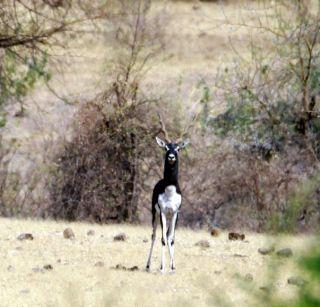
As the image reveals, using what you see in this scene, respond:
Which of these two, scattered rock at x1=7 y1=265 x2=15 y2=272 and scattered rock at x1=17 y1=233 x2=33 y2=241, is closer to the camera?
scattered rock at x1=7 y1=265 x2=15 y2=272

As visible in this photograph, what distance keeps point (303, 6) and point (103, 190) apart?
5486 mm

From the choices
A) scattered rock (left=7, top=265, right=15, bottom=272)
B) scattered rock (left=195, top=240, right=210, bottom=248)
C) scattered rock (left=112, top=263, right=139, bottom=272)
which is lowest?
scattered rock (left=7, top=265, right=15, bottom=272)

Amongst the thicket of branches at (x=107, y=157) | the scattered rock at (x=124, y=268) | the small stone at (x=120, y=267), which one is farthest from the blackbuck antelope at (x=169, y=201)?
the thicket of branches at (x=107, y=157)

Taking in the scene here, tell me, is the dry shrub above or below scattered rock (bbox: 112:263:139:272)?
above

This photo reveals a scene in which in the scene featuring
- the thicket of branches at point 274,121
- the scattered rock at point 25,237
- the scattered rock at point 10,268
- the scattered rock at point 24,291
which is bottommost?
the scattered rock at point 24,291

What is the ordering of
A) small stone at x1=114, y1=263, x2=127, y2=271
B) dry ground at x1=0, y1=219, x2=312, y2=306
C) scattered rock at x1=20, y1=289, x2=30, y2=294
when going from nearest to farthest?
dry ground at x1=0, y1=219, x2=312, y2=306 → scattered rock at x1=20, y1=289, x2=30, y2=294 → small stone at x1=114, y1=263, x2=127, y2=271

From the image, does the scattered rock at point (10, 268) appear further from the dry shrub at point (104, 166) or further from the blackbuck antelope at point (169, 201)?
the dry shrub at point (104, 166)

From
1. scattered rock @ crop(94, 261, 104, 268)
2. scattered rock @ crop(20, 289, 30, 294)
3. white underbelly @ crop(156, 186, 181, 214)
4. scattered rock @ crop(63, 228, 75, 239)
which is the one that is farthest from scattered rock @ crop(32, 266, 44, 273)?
scattered rock @ crop(63, 228, 75, 239)

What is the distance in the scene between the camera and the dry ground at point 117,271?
1030 centimetres

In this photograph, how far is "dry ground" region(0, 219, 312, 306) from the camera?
10.3 meters

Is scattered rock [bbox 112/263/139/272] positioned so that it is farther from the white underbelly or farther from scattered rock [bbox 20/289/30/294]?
scattered rock [bbox 20/289/30/294]

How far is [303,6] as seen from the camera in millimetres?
20969

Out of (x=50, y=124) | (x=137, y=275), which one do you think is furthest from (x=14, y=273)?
(x=50, y=124)

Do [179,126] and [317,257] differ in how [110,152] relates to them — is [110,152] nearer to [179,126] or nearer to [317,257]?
[179,126]
